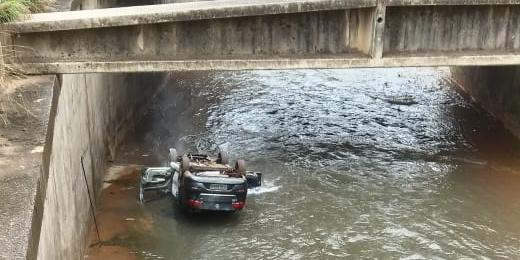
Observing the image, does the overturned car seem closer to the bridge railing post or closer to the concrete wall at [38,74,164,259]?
the concrete wall at [38,74,164,259]

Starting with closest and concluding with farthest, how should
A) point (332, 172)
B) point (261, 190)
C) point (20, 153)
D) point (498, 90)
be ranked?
point (20, 153) → point (261, 190) → point (332, 172) → point (498, 90)

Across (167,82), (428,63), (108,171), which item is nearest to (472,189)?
(428,63)

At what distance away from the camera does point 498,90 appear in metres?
18.6

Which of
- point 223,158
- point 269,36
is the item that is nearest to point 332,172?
point 223,158

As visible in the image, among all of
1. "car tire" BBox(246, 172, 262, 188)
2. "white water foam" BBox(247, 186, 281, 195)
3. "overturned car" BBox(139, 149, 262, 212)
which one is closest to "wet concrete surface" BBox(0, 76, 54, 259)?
"overturned car" BBox(139, 149, 262, 212)

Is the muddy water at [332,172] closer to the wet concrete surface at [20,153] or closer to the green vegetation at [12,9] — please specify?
the wet concrete surface at [20,153]

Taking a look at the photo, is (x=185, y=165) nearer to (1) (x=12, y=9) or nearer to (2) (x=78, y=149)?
(2) (x=78, y=149)

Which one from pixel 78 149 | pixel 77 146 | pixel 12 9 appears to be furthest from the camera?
pixel 78 149

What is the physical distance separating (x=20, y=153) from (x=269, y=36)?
15.9 feet

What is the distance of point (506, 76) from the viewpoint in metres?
17.8

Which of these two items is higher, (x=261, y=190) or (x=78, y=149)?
(x=78, y=149)

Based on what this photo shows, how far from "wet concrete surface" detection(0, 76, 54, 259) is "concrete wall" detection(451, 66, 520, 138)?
45.4ft

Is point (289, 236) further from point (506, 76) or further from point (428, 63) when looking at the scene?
point (506, 76)

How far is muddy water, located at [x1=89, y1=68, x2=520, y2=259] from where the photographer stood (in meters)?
11.8
